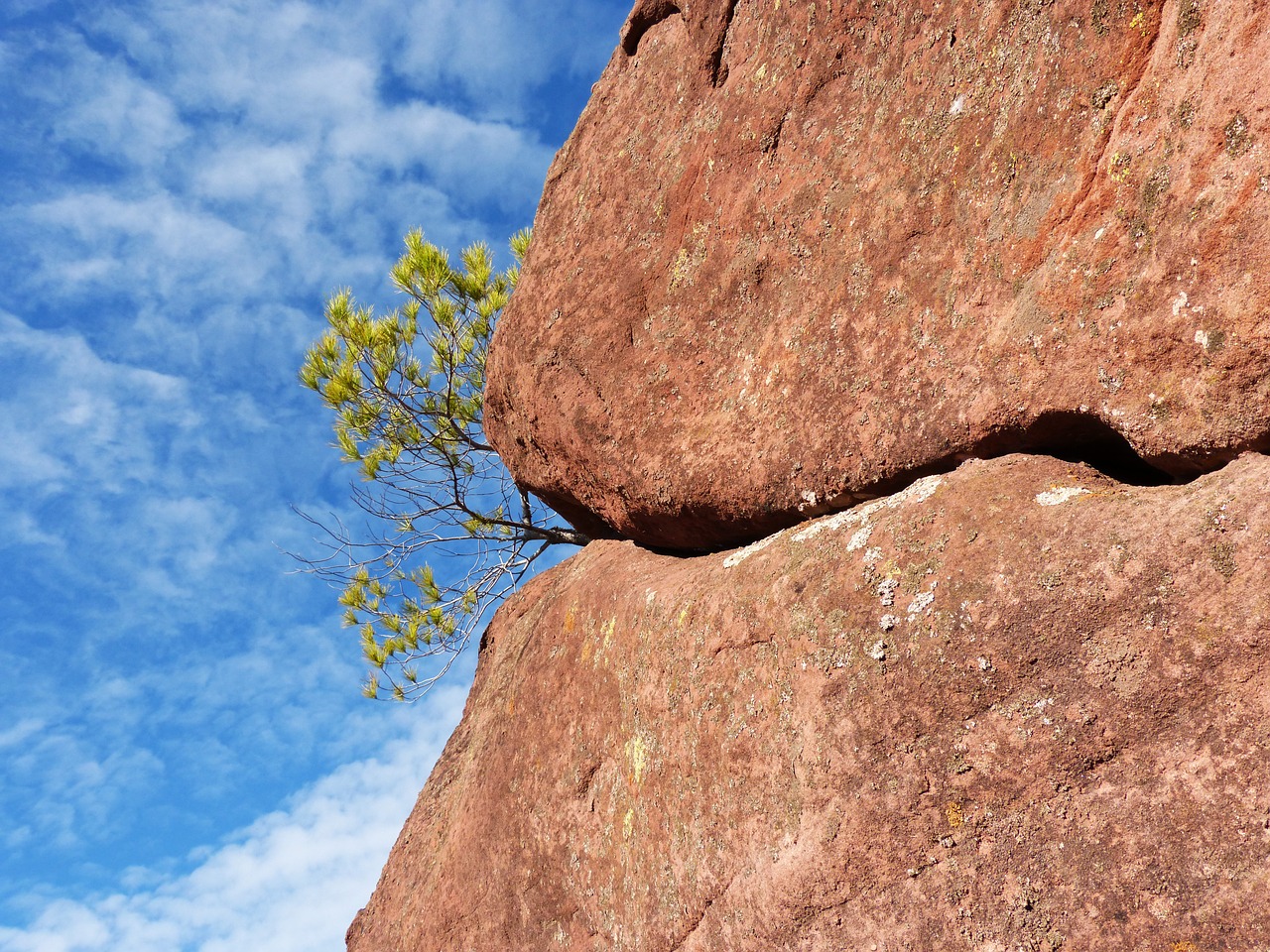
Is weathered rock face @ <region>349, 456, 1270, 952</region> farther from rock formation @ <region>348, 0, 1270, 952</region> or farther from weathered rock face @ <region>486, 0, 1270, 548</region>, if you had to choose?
weathered rock face @ <region>486, 0, 1270, 548</region>

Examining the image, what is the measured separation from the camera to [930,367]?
276 centimetres

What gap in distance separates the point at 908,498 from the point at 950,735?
68 cm

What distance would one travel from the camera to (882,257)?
2959 mm

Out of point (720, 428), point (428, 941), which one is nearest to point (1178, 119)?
point (720, 428)

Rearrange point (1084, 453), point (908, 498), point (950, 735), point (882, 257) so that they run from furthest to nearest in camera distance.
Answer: point (882, 257) < point (908, 498) < point (1084, 453) < point (950, 735)

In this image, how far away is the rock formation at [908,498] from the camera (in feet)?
6.79

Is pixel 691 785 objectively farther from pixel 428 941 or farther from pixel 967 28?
pixel 967 28

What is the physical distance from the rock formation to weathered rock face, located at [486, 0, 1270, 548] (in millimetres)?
11

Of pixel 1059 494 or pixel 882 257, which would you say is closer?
pixel 1059 494

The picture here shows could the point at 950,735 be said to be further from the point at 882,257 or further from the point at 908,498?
the point at 882,257

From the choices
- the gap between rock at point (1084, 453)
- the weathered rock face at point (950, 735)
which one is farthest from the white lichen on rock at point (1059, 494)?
the gap between rock at point (1084, 453)

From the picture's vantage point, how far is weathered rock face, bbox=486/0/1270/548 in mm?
2201

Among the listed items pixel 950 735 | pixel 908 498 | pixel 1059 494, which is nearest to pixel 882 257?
pixel 908 498

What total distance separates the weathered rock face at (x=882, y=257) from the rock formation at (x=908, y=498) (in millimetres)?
11
